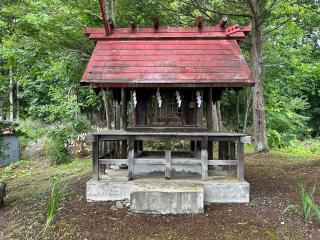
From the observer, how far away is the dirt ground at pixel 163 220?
18.7 feet

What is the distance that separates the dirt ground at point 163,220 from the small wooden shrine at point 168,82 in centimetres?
79

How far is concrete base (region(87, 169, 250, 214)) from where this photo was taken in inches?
257

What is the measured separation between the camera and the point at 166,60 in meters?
7.63

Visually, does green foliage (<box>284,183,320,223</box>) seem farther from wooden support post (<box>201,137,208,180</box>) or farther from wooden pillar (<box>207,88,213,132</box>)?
wooden pillar (<box>207,88,213,132</box>)

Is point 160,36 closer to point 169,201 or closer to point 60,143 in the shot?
point 169,201

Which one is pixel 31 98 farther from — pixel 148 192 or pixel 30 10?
pixel 148 192

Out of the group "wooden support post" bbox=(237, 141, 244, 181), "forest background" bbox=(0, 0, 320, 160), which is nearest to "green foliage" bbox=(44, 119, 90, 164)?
"forest background" bbox=(0, 0, 320, 160)

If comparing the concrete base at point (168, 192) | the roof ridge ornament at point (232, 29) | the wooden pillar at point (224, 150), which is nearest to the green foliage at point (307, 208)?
the concrete base at point (168, 192)

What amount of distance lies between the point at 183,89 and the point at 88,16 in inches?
251

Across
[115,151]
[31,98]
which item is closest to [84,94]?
[31,98]

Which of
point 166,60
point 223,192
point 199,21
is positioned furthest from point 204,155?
point 199,21

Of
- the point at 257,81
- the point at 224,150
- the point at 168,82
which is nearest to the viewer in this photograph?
the point at 168,82

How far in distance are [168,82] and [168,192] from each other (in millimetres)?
2166

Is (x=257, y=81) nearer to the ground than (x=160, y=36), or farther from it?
nearer to the ground
